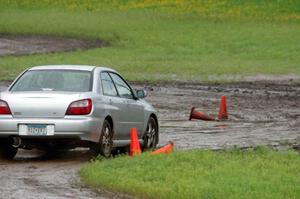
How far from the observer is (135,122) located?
19672 millimetres

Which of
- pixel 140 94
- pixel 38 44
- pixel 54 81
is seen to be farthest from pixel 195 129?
pixel 38 44

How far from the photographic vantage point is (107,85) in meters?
19.2

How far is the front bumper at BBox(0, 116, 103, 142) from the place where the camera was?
1766cm

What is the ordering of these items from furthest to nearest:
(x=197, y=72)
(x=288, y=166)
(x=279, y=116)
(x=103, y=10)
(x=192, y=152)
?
(x=103, y=10) → (x=197, y=72) → (x=279, y=116) → (x=192, y=152) → (x=288, y=166)

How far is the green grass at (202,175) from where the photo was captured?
44.4 ft

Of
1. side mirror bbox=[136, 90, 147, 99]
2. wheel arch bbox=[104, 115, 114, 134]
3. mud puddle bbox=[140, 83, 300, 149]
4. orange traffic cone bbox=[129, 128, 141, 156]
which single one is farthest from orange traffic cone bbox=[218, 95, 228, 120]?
orange traffic cone bbox=[129, 128, 141, 156]

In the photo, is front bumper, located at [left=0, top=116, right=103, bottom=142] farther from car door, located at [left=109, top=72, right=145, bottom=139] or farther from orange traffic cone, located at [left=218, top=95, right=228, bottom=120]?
orange traffic cone, located at [left=218, top=95, right=228, bottom=120]

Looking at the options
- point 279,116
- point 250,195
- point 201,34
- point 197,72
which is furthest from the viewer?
point 201,34

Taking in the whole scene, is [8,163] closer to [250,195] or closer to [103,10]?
[250,195]

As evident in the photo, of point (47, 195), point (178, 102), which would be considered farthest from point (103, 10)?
point (47, 195)

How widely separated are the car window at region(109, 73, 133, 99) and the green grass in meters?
2.65

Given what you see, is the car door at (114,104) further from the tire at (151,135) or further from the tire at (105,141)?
the tire at (151,135)

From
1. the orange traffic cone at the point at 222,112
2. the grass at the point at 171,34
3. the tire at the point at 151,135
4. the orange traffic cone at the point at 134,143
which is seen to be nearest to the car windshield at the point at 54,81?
the orange traffic cone at the point at 134,143

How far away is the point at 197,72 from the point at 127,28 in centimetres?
1931
